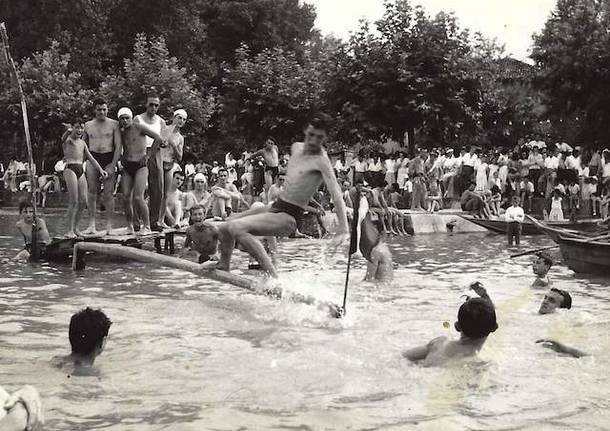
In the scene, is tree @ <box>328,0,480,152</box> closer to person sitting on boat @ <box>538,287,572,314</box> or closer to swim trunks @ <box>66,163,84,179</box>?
swim trunks @ <box>66,163,84,179</box>

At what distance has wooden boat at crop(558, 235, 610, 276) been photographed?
1370 cm

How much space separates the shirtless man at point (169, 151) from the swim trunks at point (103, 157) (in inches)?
40.2

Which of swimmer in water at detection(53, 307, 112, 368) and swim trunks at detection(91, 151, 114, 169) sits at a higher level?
swim trunks at detection(91, 151, 114, 169)

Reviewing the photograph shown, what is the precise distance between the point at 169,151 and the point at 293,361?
7988mm

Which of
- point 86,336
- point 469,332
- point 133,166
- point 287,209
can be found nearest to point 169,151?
point 133,166

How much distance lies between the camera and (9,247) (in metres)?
18.0

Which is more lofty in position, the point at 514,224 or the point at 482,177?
the point at 482,177

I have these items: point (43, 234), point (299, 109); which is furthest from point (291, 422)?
→ point (299, 109)

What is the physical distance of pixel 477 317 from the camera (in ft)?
22.3

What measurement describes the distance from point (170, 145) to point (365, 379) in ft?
28.5

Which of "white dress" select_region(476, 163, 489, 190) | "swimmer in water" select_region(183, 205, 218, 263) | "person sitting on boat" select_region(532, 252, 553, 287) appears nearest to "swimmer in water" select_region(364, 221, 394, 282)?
"person sitting on boat" select_region(532, 252, 553, 287)

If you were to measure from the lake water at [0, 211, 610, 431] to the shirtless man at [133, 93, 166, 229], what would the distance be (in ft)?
7.39

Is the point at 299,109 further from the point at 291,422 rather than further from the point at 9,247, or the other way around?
the point at 291,422

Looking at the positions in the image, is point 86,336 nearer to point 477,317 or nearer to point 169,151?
point 477,317
